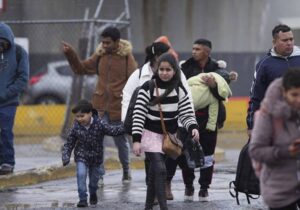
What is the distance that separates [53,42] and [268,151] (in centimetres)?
1930

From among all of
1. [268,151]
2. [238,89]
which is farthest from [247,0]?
[268,151]

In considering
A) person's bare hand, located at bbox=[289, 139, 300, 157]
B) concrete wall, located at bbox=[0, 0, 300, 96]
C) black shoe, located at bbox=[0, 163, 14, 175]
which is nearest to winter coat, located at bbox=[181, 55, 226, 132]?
black shoe, located at bbox=[0, 163, 14, 175]

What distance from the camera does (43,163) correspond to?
46.0 feet

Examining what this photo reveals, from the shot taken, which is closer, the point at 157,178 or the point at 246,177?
the point at 246,177

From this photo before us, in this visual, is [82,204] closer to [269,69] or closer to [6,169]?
[6,169]

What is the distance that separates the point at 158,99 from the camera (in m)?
8.62

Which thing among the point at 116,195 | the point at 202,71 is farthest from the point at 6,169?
the point at 202,71

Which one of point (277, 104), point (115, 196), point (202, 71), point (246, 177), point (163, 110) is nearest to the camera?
point (277, 104)

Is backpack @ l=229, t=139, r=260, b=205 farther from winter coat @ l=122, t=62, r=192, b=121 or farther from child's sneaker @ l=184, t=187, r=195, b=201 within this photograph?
child's sneaker @ l=184, t=187, r=195, b=201

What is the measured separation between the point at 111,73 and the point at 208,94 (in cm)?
166

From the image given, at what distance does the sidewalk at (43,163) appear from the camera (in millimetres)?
11570

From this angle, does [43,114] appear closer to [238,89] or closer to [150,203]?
[238,89]

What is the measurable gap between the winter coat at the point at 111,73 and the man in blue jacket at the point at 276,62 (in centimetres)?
268

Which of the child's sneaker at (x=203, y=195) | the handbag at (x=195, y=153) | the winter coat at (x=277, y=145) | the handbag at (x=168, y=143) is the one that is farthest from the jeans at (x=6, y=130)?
the winter coat at (x=277, y=145)
